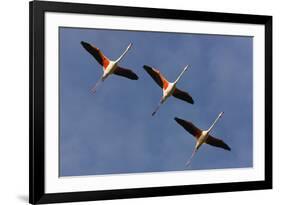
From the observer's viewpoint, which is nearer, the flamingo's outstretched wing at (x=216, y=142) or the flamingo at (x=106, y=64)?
the flamingo at (x=106, y=64)

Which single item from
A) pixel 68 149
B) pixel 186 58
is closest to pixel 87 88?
pixel 68 149

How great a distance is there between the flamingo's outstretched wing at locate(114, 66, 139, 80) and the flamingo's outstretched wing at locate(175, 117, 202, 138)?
0.17m

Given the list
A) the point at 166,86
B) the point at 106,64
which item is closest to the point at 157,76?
the point at 166,86

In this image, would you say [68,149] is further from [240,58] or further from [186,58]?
[240,58]

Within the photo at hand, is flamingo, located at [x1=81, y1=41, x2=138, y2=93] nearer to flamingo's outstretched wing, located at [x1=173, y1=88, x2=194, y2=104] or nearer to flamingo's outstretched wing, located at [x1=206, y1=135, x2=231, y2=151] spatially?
flamingo's outstretched wing, located at [x1=173, y1=88, x2=194, y2=104]

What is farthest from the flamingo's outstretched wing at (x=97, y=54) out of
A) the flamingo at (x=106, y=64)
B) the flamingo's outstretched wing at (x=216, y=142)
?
the flamingo's outstretched wing at (x=216, y=142)

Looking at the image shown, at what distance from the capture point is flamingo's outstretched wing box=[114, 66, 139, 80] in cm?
149

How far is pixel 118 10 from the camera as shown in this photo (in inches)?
58.1

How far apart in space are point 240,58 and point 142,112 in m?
0.35

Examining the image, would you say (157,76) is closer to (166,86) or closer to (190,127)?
(166,86)

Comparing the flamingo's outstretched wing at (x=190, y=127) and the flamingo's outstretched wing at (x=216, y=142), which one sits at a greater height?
the flamingo's outstretched wing at (x=190, y=127)

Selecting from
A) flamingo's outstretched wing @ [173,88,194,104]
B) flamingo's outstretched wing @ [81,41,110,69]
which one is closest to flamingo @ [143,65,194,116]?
flamingo's outstretched wing @ [173,88,194,104]

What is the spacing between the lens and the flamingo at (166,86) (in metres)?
1.52

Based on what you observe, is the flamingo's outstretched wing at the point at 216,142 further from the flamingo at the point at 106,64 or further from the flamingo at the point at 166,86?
the flamingo at the point at 106,64
